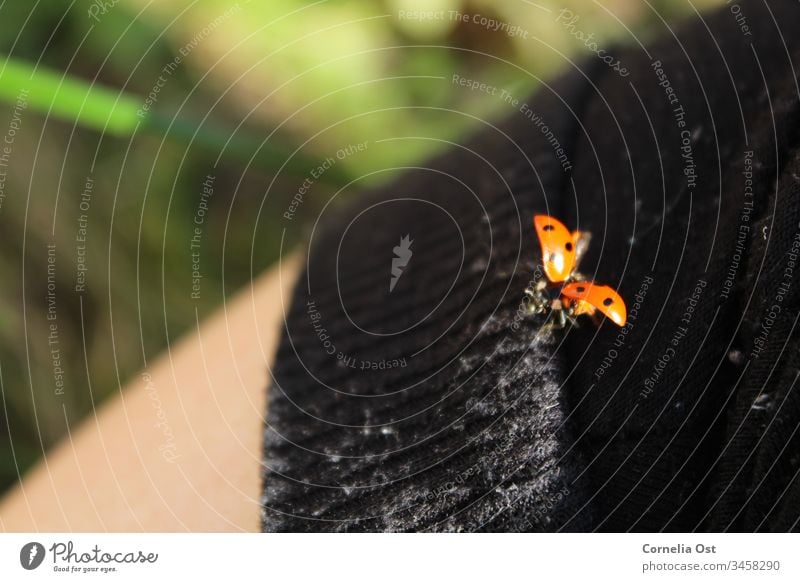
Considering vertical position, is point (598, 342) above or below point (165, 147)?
below

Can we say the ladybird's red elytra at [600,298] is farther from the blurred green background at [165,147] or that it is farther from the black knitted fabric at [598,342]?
the blurred green background at [165,147]

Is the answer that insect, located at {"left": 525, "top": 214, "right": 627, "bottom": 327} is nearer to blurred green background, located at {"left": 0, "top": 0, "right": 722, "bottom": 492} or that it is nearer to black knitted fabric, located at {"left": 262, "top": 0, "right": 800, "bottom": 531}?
black knitted fabric, located at {"left": 262, "top": 0, "right": 800, "bottom": 531}

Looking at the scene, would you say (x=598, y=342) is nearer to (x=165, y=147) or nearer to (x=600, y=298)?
(x=600, y=298)

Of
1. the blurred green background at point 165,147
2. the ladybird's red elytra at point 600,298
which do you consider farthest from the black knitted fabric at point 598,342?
the blurred green background at point 165,147

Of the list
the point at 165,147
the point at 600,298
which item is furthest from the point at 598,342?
the point at 165,147

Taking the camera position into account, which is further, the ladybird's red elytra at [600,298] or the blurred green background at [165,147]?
the blurred green background at [165,147]

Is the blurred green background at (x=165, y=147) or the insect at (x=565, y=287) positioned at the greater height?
the blurred green background at (x=165, y=147)
